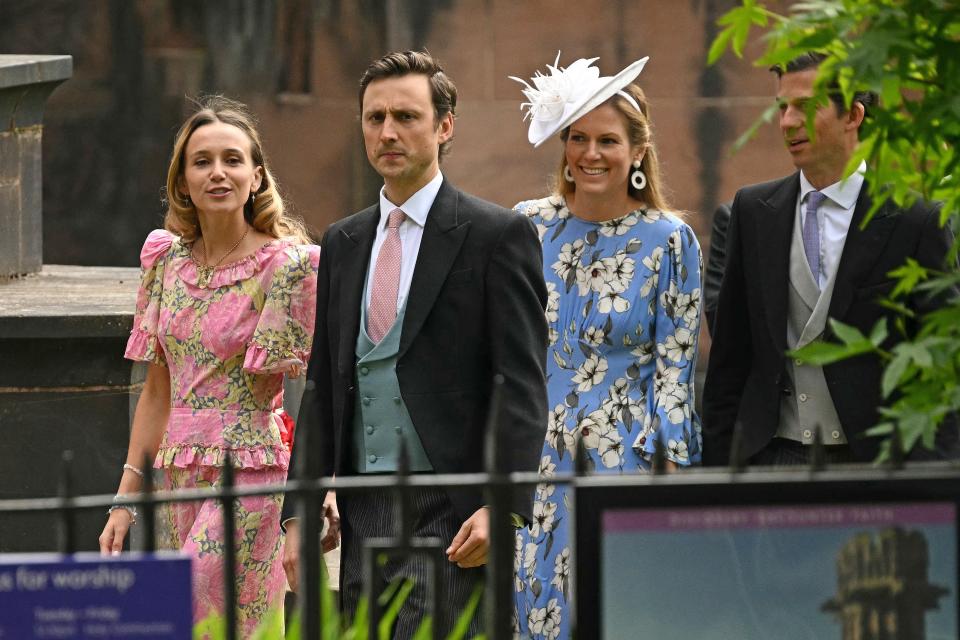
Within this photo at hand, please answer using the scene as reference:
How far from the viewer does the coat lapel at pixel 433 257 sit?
5527mm

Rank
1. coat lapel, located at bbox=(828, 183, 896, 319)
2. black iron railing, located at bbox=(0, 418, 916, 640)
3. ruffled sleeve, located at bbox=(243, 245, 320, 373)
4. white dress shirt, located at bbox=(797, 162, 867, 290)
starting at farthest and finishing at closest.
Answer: ruffled sleeve, located at bbox=(243, 245, 320, 373) → white dress shirt, located at bbox=(797, 162, 867, 290) → coat lapel, located at bbox=(828, 183, 896, 319) → black iron railing, located at bbox=(0, 418, 916, 640)

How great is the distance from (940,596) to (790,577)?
0.29 m

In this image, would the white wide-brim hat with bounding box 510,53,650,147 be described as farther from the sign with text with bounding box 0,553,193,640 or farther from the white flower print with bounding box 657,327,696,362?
the sign with text with bounding box 0,553,193,640

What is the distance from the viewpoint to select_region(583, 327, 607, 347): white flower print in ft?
22.2

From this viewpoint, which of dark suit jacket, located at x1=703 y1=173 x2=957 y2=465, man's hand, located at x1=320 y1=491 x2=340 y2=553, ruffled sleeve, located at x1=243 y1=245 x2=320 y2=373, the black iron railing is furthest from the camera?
ruffled sleeve, located at x1=243 y1=245 x2=320 y2=373

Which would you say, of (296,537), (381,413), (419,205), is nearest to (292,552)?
(296,537)

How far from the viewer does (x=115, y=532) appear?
624 cm

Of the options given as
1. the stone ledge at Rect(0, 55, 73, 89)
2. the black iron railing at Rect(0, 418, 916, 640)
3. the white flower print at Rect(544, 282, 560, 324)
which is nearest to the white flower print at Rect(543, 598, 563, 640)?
the white flower print at Rect(544, 282, 560, 324)

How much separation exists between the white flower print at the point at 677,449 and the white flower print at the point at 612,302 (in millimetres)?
514

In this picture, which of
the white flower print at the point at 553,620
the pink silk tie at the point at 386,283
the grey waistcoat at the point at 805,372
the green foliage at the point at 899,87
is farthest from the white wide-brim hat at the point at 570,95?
the green foliage at the point at 899,87

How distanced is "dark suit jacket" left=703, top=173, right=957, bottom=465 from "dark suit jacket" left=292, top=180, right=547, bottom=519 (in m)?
0.82

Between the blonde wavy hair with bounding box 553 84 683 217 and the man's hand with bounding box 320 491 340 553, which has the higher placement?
the blonde wavy hair with bounding box 553 84 683 217

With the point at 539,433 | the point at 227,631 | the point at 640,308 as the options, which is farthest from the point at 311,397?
the point at 640,308

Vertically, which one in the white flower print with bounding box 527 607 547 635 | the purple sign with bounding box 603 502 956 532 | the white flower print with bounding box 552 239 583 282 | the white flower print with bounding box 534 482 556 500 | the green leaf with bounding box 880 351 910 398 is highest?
the white flower print with bounding box 552 239 583 282
